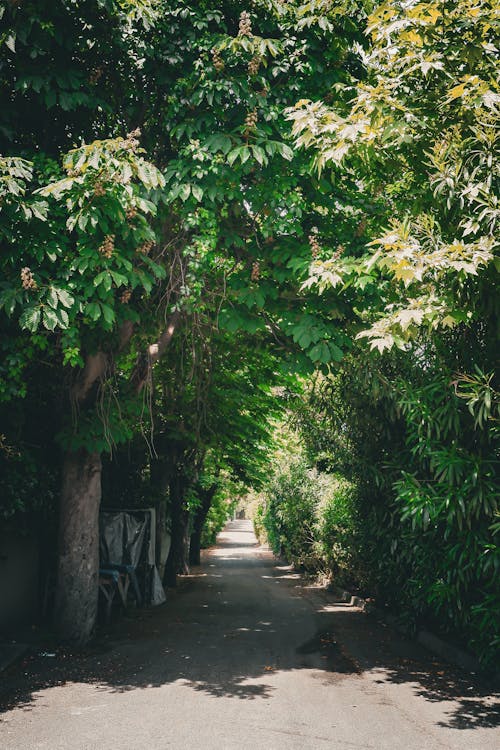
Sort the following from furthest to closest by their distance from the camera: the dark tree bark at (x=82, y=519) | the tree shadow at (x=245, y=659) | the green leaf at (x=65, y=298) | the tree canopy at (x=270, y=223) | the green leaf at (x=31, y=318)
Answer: the dark tree bark at (x=82, y=519) < the tree shadow at (x=245, y=659) < the green leaf at (x=65, y=298) < the green leaf at (x=31, y=318) < the tree canopy at (x=270, y=223)

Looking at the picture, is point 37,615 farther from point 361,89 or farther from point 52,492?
point 361,89

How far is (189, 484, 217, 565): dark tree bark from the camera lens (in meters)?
26.6

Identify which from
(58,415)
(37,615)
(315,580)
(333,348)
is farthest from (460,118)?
(315,580)

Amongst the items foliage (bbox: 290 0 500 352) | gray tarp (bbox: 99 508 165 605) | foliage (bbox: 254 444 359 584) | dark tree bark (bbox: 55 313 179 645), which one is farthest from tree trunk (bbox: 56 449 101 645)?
foliage (bbox: 254 444 359 584)

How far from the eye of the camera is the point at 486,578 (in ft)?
23.4

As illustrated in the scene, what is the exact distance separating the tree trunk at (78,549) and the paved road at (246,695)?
676 mm

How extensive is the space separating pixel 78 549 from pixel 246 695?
3898 mm

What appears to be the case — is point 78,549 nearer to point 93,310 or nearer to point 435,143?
point 93,310

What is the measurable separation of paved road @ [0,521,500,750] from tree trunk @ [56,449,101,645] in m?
0.68

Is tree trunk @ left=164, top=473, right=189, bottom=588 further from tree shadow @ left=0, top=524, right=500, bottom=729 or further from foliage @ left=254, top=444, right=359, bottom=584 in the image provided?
tree shadow @ left=0, top=524, right=500, bottom=729

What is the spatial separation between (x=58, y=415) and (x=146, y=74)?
520 cm

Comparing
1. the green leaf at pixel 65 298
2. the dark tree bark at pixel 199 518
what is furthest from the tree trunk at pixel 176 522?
the green leaf at pixel 65 298

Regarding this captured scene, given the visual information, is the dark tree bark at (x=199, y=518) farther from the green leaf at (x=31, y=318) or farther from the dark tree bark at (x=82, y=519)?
the green leaf at (x=31, y=318)

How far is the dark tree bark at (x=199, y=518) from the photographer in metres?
26.6
